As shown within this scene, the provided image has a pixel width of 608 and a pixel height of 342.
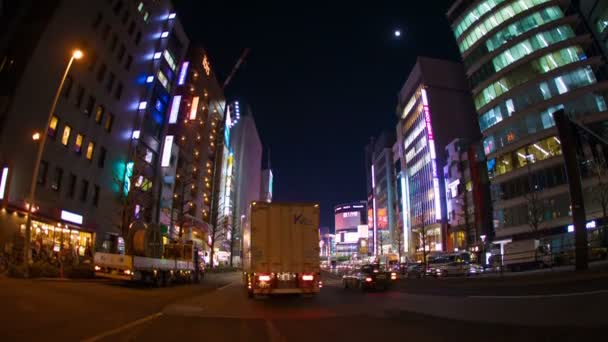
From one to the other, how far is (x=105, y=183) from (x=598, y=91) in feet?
193

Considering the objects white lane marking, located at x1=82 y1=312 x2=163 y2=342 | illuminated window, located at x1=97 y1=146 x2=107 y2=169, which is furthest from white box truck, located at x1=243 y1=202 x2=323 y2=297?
illuminated window, located at x1=97 y1=146 x2=107 y2=169

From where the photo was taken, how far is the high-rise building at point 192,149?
6650 cm

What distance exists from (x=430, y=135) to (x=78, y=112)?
69.6 m

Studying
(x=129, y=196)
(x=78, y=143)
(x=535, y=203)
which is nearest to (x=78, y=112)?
(x=78, y=143)

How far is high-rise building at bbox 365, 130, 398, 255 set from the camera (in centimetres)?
12200

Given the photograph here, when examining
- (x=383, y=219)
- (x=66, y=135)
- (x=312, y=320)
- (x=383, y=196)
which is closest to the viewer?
(x=312, y=320)

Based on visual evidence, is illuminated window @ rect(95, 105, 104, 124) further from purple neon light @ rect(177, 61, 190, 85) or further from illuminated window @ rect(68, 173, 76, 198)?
purple neon light @ rect(177, 61, 190, 85)

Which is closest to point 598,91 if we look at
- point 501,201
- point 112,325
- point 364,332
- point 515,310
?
point 501,201

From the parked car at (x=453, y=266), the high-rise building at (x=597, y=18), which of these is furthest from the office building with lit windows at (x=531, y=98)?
the parked car at (x=453, y=266)

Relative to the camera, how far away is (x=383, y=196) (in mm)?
131875

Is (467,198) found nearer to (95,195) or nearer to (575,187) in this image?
(575,187)

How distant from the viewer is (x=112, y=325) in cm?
1002

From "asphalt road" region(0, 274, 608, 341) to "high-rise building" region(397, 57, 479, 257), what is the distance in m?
71.3

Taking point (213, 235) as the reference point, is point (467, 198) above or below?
above
